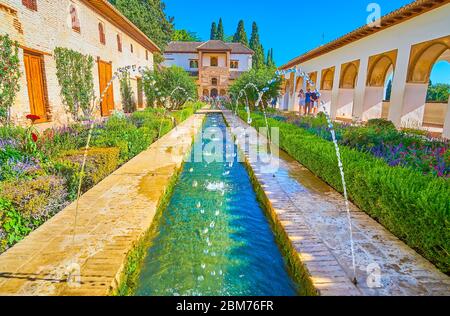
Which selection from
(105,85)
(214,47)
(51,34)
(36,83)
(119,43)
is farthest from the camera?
(214,47)

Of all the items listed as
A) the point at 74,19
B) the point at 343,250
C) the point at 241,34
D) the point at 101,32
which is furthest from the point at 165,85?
the point at 241,34

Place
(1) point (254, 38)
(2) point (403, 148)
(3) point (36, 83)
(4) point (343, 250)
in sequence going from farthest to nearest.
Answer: (1) point (254, 38)
(3) point (36, 83)
(2) point (403, 148)
(4) point (343, 250)

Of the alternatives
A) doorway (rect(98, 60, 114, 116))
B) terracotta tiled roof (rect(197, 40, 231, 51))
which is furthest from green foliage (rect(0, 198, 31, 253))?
terracotta tiled roof (rect(197, 40, 231, 51))

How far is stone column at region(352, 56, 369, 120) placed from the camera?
505 inches

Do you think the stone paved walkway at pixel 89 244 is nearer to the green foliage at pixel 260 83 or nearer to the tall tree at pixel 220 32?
the green foliage at pixel 260 83

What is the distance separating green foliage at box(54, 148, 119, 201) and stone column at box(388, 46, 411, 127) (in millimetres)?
10157

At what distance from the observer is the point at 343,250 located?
2752 mm

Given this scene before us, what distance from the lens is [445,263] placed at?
2385 millimetres

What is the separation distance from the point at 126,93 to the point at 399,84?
45.4 feet

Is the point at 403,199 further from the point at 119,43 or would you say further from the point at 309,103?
the point at 119,43

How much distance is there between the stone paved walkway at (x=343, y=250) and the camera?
221cm
